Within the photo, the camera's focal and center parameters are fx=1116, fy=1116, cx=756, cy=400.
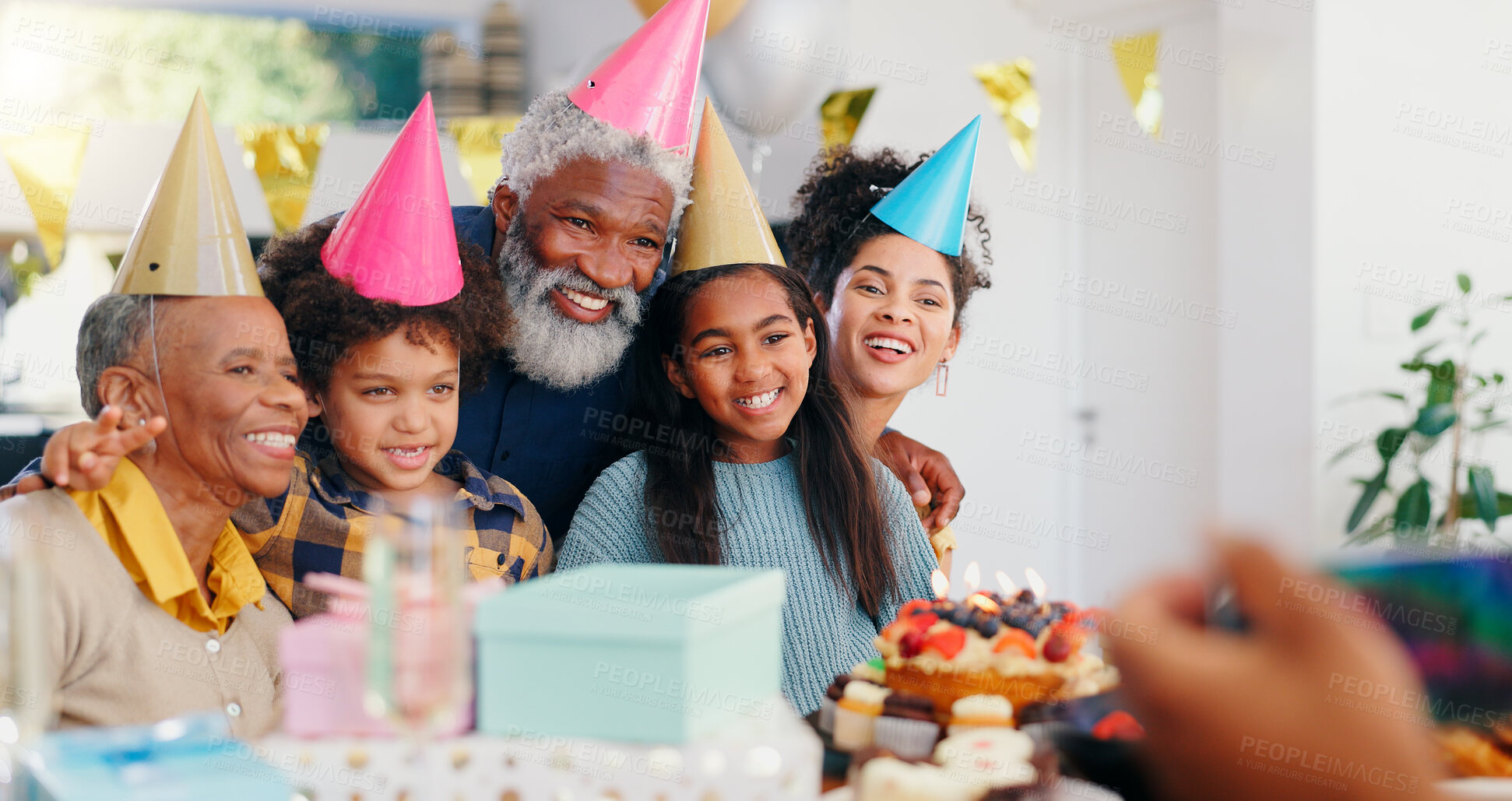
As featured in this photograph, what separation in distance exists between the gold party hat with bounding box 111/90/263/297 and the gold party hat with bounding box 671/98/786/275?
0.81 metres

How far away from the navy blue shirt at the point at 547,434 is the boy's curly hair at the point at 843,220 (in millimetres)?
537

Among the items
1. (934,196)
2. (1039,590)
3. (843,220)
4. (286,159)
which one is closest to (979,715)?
(1039,590)

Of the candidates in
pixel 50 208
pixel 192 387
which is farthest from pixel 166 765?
pixel 50 208

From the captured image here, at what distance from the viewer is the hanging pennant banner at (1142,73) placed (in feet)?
13.1

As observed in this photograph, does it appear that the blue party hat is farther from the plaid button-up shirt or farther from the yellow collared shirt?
the yellow collared shirt

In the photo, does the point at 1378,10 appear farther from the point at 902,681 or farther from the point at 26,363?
the point at 26,363

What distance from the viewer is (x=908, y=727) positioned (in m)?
1.20

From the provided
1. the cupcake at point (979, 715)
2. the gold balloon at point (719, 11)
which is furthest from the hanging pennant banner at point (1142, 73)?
the cupcake at point (979, 715)

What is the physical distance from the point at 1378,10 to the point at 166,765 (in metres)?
4.04

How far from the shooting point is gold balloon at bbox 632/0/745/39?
366 cm

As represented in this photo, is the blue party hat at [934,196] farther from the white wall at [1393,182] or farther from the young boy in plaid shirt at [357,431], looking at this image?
the white wall at [1393,182]

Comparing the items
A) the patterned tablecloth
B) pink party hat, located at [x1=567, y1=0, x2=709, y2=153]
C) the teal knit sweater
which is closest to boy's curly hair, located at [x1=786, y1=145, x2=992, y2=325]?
pink party hat, located at [x1=567, y1=0, x2=709, y2=153]

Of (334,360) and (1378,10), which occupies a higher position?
(1378,10)

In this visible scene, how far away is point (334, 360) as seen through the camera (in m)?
1.68
